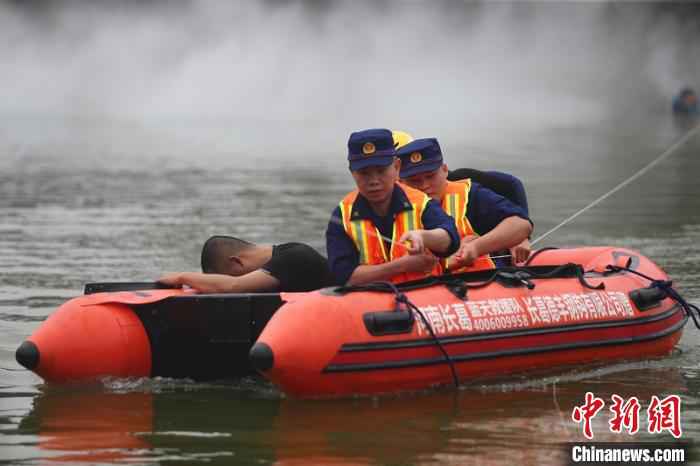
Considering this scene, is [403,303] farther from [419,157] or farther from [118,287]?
[118,287]

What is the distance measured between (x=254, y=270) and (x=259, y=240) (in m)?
7.65

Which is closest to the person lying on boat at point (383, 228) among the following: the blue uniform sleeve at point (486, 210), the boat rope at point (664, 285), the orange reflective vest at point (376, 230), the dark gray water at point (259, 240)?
the orange reflective vest at point (376, 230)

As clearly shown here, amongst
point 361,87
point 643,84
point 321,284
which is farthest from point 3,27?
point 321,284

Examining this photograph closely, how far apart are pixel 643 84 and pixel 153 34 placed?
19.4m

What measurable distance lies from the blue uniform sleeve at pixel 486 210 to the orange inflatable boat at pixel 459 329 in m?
0.42

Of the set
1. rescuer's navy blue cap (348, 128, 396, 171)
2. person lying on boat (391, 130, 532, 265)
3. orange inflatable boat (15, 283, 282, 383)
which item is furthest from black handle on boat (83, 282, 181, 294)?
person lying on boat (391, 130, 532, 265)

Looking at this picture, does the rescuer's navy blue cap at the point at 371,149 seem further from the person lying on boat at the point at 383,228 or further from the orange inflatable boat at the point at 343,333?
the orange inflatable boat at the point at 343,333

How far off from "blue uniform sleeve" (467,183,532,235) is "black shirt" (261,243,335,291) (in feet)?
4.15

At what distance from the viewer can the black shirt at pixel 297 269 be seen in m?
9.23

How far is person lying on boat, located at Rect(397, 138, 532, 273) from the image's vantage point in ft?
31.9

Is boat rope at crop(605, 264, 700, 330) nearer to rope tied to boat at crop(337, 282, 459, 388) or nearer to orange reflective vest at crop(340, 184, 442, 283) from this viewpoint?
orange reflective vest at crop(340, 184, 442, 283)

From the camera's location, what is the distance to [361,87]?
57000 mm

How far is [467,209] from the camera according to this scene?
10.1 meters

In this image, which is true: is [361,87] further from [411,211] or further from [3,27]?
[411,211]
